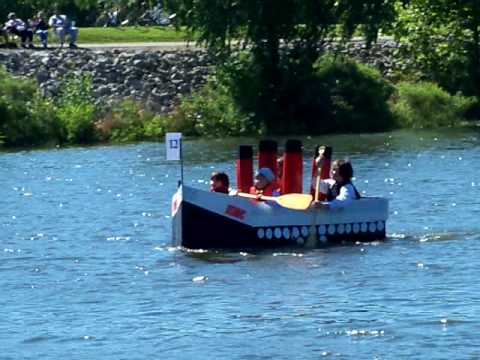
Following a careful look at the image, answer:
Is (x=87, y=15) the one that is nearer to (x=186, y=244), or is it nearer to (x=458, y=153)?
(x=458, y=153)

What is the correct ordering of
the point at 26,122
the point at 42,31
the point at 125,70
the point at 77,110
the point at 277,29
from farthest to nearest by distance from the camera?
1. the point at 42,31
2. the point at 125,70
3. the point at 277,29
4. the point at 77,110
5. the point at 26,122

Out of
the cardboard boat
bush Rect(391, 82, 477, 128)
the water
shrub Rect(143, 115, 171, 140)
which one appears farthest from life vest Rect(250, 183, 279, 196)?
bush Rect(391, 82, 477, 128)

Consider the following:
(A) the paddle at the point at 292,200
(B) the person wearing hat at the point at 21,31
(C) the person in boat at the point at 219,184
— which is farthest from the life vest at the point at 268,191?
(B) the person wearing hat at the point at 21,31

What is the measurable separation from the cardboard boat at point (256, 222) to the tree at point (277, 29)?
76.2ft

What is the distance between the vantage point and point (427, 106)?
53375mm

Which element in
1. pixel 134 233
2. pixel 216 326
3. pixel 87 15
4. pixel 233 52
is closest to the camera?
pixel 216 326

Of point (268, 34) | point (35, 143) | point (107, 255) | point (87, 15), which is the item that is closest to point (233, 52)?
point (268, 34)

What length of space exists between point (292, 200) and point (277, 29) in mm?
24961

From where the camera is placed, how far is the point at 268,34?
168 feet

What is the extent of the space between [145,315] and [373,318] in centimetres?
289

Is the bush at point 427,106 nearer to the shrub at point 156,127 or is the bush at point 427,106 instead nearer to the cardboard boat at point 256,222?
the shrub at point 156,127

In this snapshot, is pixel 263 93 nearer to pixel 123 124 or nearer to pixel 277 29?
pixel 277 29

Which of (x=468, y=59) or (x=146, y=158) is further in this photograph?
(x=468, y=59)

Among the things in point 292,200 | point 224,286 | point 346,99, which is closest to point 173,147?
point 292,200
